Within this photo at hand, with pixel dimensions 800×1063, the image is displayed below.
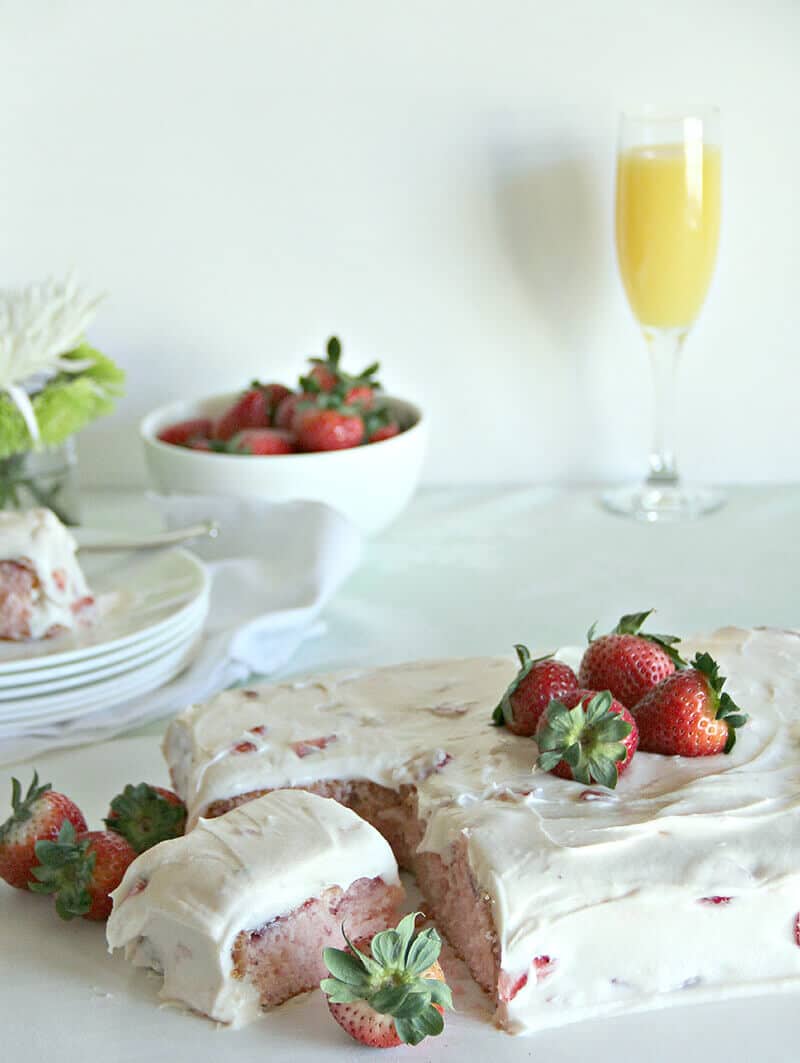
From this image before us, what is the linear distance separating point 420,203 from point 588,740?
1483 millimetres

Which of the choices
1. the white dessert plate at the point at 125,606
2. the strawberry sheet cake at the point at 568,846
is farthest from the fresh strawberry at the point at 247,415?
the strawberry sheet cake at the point at 568,846

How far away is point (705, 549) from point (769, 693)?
0.83 meters

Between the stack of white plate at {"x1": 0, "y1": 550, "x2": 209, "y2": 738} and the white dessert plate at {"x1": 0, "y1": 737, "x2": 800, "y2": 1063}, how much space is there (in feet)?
1.29

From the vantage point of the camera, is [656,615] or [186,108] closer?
[656,615]

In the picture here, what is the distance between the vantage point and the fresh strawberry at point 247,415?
2240 millimetres

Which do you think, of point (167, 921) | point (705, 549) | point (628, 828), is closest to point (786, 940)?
point (628, 828)

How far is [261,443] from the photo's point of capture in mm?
2131

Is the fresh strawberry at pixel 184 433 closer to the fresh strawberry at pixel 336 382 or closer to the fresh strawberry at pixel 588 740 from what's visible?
the fresh strawberry at pixel 336 382

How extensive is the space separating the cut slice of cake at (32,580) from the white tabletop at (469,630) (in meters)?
0.18

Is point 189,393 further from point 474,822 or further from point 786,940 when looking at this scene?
point 786,940

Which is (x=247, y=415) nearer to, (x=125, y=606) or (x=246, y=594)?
(x=246, y=594)

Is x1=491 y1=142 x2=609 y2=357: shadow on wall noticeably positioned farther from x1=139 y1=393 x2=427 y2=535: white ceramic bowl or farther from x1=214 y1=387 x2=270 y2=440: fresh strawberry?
x1=214 y1=387 x2=270 y2=440: fresh strawberry

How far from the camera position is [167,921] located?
1.15 meters

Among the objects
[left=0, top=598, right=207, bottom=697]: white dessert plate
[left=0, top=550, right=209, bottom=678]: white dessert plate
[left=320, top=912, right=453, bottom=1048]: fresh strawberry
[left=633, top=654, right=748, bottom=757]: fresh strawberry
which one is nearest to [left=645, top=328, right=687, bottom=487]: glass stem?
[left=0, top=550, right=209, bottom=678]: white dessert plate
